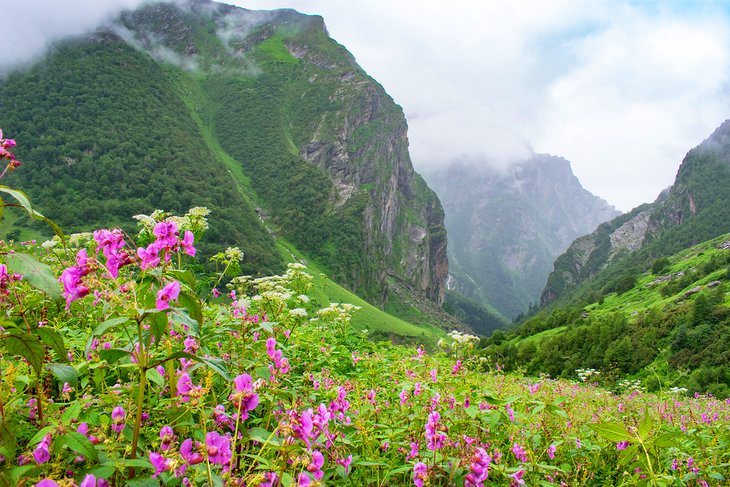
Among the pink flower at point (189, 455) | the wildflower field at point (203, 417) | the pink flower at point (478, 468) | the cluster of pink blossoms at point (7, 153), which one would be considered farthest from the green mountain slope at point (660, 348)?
the cluster of pink blossoms at point (7, 153)

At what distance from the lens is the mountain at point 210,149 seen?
3809 inches

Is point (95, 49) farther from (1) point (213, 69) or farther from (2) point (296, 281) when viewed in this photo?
(2) point (296, 281)

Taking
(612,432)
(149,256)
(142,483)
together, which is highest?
(149,256)

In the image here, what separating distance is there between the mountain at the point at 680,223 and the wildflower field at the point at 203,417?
13169cm

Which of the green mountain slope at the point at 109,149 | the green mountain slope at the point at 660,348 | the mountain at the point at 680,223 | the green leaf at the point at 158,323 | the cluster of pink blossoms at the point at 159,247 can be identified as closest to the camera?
the green leaf at the point at 158,323

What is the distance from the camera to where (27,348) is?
1.90 metres

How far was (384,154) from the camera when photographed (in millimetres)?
198250

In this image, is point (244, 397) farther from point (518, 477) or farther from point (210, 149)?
point (210, 149)

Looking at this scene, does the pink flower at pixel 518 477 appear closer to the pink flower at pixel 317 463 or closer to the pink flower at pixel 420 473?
the pink flower at pixel 420 473

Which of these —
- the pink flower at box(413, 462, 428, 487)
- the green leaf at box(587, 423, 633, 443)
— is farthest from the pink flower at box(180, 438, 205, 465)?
the green leaf at box(587, 423, 633, 443)

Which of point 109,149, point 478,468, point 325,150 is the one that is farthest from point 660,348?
point 325,150

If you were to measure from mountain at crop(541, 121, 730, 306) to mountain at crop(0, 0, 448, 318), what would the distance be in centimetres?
7088

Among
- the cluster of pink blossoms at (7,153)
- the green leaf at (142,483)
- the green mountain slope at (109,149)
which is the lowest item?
the green leaf at (142,483)

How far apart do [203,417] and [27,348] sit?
3.08ft
